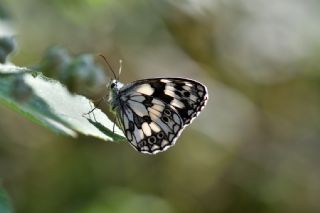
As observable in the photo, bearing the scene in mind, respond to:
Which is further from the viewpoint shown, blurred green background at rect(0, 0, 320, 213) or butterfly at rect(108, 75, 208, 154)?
blurred green background at rect(0, 0, 320, 213)

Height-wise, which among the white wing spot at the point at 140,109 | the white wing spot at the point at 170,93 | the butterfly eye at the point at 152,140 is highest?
the white wing spot at the point at 170,93

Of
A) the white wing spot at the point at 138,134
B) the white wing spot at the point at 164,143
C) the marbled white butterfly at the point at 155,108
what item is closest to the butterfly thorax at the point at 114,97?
the marbled white butterfly at the point at 155,108

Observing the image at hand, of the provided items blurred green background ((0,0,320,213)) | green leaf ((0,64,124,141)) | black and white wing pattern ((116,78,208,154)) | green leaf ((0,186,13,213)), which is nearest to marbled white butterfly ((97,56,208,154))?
black and white wing pattern ((116,78,208,154))

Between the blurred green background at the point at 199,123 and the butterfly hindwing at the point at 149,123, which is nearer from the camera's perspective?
the butterfly hindwing at the point at 149,123

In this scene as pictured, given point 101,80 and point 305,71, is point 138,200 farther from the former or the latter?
point 101,80

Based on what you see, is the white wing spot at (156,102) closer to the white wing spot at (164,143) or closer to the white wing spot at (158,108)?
the white wing spot at (158,108)

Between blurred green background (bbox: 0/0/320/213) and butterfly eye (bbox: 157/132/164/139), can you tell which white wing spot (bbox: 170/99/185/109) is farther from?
blurred green background (bbox: 0/0/320/213)

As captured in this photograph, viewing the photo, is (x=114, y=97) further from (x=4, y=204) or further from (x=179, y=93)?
(x=4, y=204)

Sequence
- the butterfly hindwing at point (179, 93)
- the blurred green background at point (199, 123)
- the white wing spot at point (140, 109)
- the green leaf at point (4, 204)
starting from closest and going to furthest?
the green leaf at point (4, 204)
the butterfly hindwing at point (179, 93)
the white wing spot at point (140, 109)
the blurred green background at point (199, 123)

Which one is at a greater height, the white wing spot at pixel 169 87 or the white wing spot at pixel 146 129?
the white wing spot at pixel 169 87
